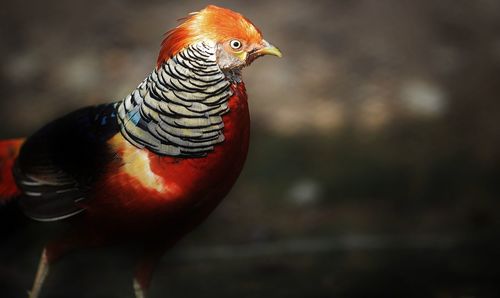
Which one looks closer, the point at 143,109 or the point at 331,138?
the point at 143,109

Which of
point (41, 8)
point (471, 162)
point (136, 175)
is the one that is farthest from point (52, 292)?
point (471, 162)

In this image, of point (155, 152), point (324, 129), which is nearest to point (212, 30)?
point (155, 152)

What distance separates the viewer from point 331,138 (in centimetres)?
653

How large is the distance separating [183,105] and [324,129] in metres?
3.42

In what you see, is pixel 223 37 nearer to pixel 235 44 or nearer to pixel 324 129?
pixel 235 44

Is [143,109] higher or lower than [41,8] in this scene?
lower

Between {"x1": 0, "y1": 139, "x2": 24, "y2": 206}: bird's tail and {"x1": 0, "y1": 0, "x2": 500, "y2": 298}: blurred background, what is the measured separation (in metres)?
1.20

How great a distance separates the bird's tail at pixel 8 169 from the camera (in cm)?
412

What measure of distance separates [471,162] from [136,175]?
3779mm

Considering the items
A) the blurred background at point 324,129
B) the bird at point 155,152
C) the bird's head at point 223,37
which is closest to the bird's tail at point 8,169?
the bird at point 155,152

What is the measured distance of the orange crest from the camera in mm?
3196

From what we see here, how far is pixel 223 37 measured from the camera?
3.19m

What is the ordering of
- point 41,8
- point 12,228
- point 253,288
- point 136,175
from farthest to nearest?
1. point 41,8
2. point 253,288
3. point 12,228
4. point 136,175

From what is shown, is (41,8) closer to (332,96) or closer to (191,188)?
(332,96)
